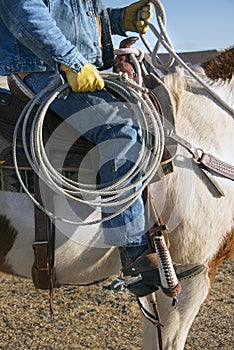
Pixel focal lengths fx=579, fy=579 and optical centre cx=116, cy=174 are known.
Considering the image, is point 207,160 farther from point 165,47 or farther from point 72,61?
point 72,61

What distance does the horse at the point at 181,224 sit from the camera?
8.49ft

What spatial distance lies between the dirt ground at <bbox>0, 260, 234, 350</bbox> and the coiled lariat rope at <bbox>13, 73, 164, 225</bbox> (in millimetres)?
1701

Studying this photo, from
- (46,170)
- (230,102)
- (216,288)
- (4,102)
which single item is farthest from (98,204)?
(216,288)

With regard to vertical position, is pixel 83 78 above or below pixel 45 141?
above

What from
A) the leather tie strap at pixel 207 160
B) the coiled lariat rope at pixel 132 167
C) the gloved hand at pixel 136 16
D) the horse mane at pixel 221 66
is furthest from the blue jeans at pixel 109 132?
the horse mane at pixel 221 66

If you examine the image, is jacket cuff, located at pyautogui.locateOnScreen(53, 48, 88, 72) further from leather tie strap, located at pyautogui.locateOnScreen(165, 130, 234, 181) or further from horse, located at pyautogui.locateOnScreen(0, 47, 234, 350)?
horse, located at pyautogui.locateOnScreen(0, 47, 234, 350)

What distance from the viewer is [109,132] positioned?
235cm

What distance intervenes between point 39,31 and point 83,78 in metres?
0.24

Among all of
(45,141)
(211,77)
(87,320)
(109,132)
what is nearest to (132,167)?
(109,132)

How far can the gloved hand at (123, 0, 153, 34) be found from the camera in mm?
2775

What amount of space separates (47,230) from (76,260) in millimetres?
249

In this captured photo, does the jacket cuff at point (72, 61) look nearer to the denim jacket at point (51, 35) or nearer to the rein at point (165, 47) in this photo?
the denim jacket at point (51, 35)

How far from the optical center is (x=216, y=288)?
4641mm

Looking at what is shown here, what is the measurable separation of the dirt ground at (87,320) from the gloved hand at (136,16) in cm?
204
